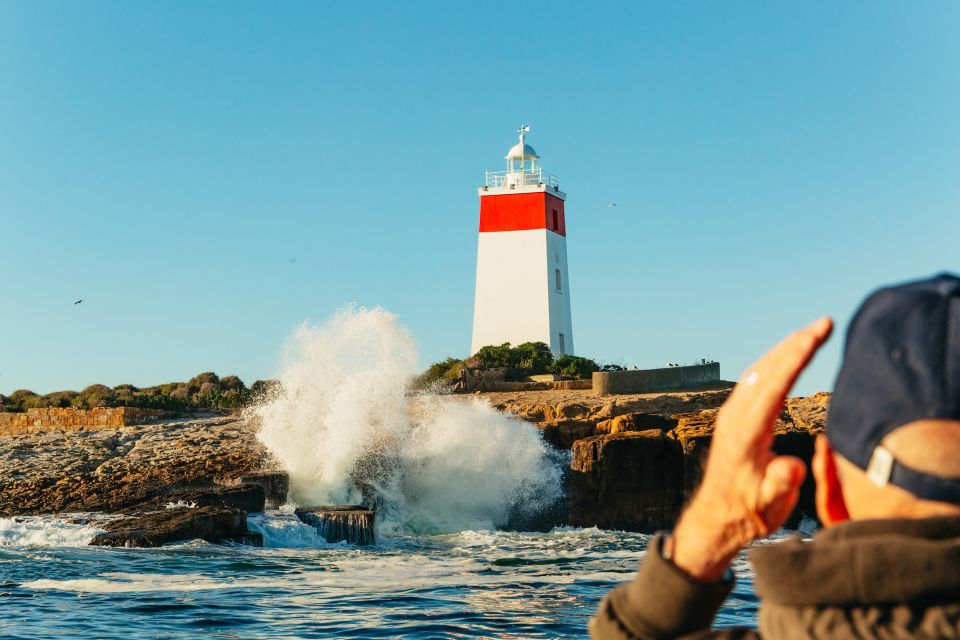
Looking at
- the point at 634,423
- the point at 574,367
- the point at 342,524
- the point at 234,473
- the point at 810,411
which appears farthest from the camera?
the point at 574,367

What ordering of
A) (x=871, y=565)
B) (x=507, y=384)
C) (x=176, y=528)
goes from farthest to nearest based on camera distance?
1. (x=507, y=384)
2. (x=176, y=528)
3. (x=871, y=565)

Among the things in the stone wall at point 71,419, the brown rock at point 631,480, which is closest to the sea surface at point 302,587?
the brown rock at point 631,480

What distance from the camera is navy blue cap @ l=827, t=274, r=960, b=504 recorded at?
3.51ft

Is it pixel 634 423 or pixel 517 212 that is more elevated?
pixel 517 212

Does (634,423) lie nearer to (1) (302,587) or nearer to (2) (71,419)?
(1) (302,587)

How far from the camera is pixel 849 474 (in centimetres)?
115

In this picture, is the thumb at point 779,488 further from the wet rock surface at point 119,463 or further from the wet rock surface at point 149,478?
the wet rock surface at point 119,463

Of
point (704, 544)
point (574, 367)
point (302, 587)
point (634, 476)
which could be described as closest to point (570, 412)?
point (634, 476)

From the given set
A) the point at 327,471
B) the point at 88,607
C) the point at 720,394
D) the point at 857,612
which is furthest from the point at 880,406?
the point at 720,394

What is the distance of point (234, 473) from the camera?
A: 70.0 feet

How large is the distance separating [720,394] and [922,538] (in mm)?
29923

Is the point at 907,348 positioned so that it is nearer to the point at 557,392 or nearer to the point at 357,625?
the point at 357,625

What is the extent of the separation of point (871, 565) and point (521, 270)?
37690mm

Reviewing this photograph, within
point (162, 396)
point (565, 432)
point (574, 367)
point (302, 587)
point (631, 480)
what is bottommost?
point (302, 587)
